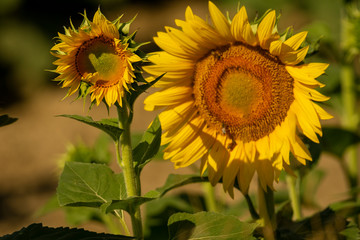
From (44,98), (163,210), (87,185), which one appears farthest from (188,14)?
(44,98)

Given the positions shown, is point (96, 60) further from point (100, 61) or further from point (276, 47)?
point (276, 47)

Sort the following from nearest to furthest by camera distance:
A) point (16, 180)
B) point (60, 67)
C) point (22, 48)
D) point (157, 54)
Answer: point (60, 67)
point (157, 54)
point (16, 180)
point (22, 48)

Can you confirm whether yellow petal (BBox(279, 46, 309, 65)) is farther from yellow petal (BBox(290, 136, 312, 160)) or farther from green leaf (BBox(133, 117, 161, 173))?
green leaf (BBox(133, 117, 161, 173))

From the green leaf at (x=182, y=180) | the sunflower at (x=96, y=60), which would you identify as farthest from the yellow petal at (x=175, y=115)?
the sunflower at (x=96, y=60)

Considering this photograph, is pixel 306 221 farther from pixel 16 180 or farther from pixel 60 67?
pixel 16 180

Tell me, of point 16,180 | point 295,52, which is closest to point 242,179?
point 295,52

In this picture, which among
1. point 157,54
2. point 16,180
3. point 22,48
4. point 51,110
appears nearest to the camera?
point 157,54

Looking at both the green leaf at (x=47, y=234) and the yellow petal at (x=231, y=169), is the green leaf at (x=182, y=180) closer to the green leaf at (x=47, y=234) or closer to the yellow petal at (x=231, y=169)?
the yellow petal at (x=231, y=169)
